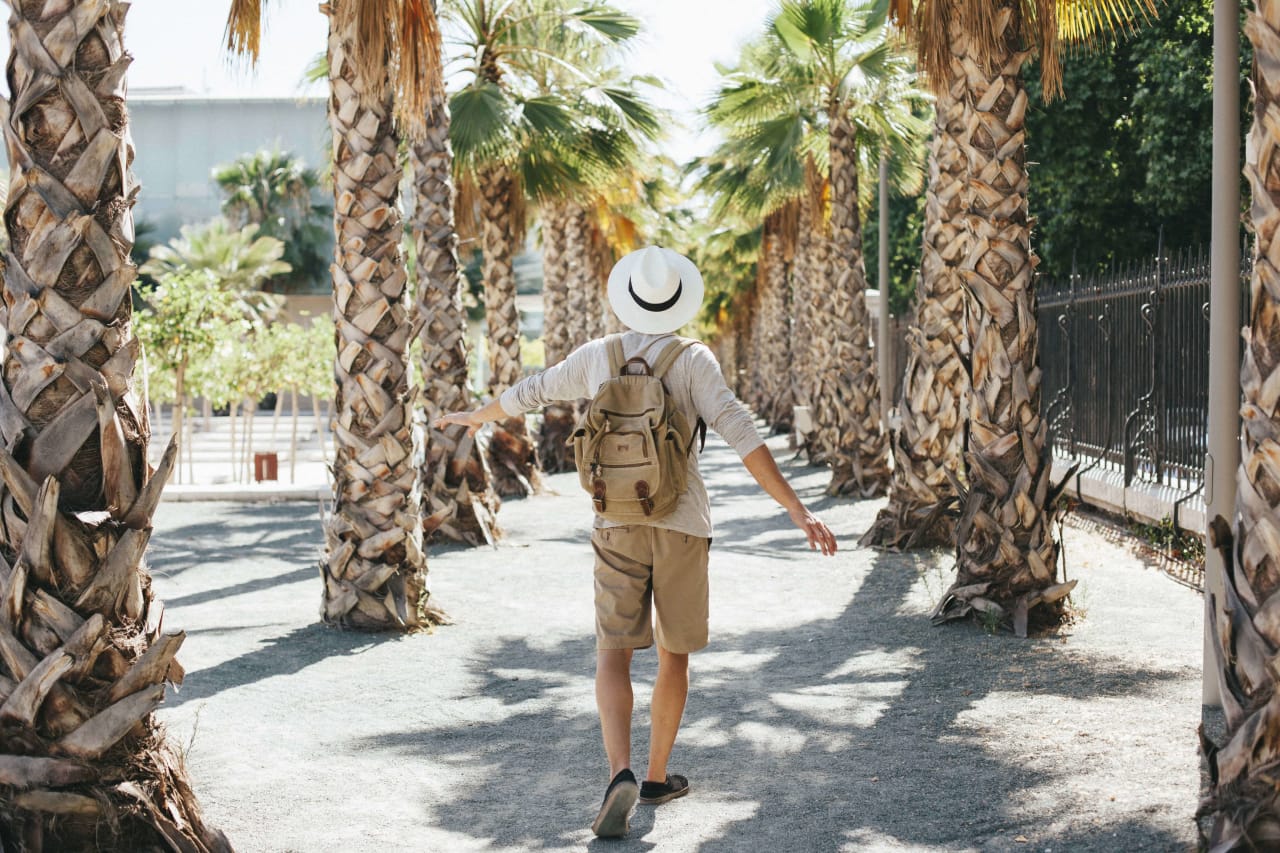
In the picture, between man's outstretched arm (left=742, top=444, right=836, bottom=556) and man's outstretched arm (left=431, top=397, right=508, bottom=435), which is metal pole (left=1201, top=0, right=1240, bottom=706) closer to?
man's outstretched arm (left=742, top=444, right=836, bottom=556)

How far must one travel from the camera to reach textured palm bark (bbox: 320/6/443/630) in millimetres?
7750

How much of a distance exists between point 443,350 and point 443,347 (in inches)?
1.1

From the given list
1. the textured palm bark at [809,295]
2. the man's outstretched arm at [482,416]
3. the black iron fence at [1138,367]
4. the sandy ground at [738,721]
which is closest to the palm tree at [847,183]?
the black iron fence at [1138,367]

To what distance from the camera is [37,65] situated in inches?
140

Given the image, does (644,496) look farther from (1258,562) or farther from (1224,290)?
(1224,290)

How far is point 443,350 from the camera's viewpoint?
40.9 ft

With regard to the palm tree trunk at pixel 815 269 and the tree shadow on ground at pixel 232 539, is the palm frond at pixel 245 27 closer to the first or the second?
the tree shadow on ground at pixel 232 539

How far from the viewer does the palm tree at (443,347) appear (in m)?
11.9

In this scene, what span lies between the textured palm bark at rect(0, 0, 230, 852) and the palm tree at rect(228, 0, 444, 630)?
4.07m

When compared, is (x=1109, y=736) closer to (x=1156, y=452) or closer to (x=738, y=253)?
(x=1156, y=452)

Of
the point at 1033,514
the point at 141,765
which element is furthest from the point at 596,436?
the point at 1033,514

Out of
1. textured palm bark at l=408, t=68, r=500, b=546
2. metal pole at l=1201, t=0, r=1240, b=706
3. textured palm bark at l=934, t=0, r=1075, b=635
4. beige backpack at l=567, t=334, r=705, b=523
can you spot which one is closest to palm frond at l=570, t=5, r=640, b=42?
textured palm bark at l=408, t=68, r=500, b=546

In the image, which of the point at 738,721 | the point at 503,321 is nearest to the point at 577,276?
the point at 503,321

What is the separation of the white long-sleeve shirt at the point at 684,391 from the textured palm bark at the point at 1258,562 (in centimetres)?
144
